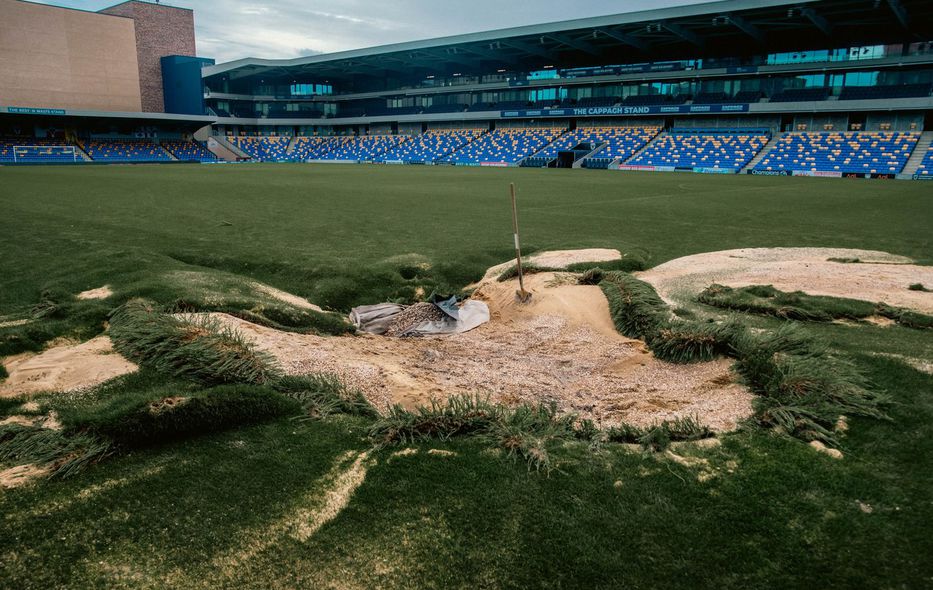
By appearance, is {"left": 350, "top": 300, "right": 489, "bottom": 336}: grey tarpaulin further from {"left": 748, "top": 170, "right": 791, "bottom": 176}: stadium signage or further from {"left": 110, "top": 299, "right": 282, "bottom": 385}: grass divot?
{"left": 748, "top": 170, "right": 791, "bottom": 176}: stadium signage

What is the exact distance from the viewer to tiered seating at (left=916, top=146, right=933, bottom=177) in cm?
3968

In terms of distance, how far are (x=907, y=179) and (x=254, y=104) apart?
77.3 m

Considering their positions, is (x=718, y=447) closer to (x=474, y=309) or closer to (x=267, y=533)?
(x=267, y=533)

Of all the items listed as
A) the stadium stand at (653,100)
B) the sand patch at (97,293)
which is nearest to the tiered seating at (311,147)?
the stadium stand at (653,100)

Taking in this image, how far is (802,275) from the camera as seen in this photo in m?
8.95

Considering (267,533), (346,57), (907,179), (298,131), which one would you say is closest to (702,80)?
(907,179)

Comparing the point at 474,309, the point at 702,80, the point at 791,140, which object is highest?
the point at 702,80

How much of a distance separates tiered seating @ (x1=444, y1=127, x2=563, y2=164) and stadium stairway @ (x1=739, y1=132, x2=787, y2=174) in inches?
794

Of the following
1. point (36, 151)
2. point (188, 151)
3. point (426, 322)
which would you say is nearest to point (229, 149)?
point (188, 151)

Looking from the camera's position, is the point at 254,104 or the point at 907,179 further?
the point at 254,104

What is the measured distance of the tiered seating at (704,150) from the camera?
158ft

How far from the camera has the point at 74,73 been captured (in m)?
62.0

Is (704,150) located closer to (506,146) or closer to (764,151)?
(764,151)

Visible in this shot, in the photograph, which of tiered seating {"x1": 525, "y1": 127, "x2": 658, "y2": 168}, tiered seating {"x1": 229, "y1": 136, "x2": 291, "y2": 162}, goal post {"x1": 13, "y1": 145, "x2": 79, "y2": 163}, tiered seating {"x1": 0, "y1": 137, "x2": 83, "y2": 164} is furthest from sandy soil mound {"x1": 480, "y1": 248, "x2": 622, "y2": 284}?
tiered seating {"x1": 229, "y1": 136, "x2": 291, "y2": 162}
